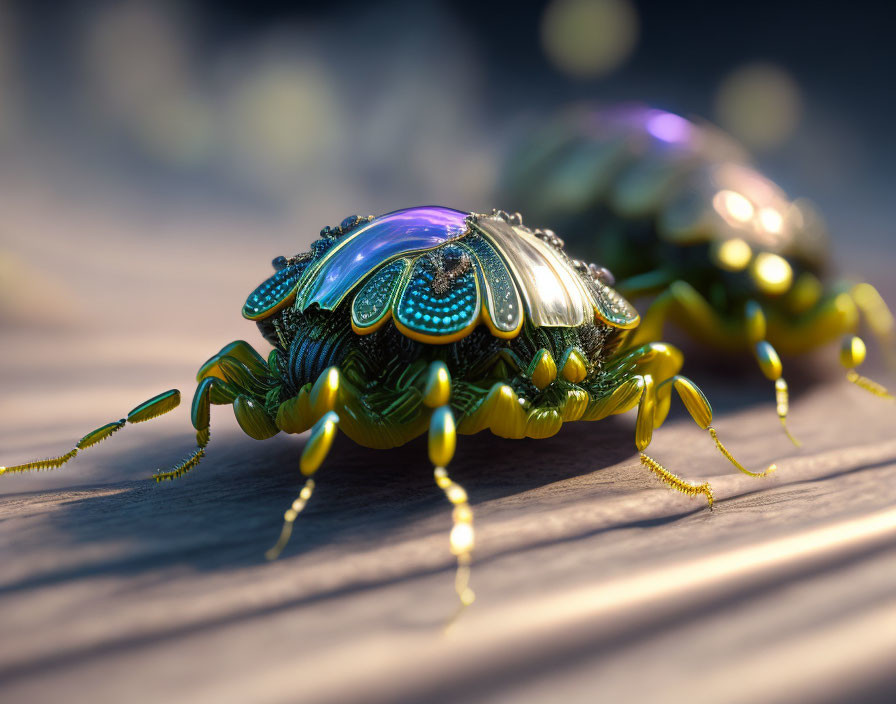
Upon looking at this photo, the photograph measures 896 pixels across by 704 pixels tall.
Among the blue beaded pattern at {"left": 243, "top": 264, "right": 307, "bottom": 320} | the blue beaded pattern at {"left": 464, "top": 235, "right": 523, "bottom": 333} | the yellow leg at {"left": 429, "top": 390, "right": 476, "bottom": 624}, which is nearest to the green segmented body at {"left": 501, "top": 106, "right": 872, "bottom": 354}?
the blue beaded pattern at {"left": 464, "top": 235, "right": 523, "bottom": 333}

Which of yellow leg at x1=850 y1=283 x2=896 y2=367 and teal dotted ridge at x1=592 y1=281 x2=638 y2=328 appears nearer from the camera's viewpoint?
teal dotted ridge at x1=592 y1=281 x2=638 y2=328

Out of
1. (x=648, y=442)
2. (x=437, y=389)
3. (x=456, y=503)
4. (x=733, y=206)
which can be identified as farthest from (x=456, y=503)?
(x=733, y=206)

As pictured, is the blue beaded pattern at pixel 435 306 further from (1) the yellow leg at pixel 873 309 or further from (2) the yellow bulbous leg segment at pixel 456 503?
(1) the yellow leg at pixel 873 309

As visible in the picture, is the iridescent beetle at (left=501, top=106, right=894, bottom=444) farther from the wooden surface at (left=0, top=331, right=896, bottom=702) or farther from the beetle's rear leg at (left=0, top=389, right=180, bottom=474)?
the beetle's rear leg at (left=0, top=389, right=180, bottom=474)

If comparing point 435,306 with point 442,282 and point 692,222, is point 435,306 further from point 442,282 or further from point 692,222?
point 692,222

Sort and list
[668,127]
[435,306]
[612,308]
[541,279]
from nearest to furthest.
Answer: [435,306] → [541,279] → [612,308] → [668,127]

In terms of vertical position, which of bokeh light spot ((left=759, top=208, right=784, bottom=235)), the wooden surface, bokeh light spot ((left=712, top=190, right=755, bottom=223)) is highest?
bokeh light spot ((left=712, top=190, right=755, bottom=223))

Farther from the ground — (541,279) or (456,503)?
(541,279)

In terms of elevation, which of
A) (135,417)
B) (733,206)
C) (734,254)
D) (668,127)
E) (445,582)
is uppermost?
(668,127)

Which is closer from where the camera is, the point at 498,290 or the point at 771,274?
the point at 498,290
